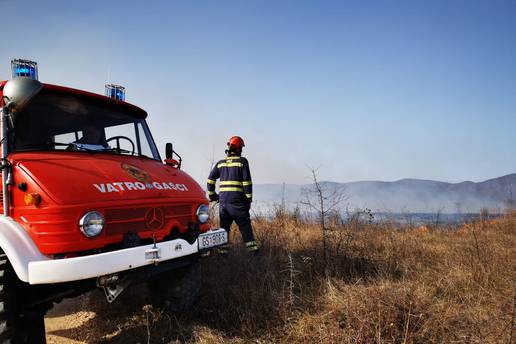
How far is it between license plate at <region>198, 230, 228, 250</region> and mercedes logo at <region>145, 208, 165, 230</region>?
0.44 metres

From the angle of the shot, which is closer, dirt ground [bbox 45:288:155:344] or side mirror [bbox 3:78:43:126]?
Answer: side mirror [bbox 3:78:43:126]

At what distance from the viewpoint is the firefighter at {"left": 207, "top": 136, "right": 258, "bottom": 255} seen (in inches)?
207

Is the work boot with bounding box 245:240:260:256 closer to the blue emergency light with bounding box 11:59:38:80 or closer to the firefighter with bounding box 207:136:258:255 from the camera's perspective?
the firefighter with bounding box 207:136:258:255

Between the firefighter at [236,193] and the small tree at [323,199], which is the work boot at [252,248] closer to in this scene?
the firefighter at [236,193]

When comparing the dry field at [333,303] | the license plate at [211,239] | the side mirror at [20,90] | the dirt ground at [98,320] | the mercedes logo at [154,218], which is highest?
the side mirror at [20,90]

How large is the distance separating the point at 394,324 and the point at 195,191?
234 cm

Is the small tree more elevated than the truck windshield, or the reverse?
the truck windshield

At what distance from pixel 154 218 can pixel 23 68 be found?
208 centimetres

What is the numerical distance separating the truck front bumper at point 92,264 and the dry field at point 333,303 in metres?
0.73

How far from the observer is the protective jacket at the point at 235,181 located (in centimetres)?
533

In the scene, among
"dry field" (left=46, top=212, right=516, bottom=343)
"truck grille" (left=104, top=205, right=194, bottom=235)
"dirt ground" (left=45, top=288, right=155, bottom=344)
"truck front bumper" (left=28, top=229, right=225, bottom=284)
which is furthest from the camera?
"dirt ground" (left=45, top=288, right=155, bottom=344)

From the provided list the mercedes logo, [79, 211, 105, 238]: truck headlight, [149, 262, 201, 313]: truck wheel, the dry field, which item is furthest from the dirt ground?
[79, 211, 105, 238]: truck headlight

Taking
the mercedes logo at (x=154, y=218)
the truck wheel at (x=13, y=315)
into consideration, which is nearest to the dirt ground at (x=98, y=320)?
the truck wheel at (x=13, y=315)

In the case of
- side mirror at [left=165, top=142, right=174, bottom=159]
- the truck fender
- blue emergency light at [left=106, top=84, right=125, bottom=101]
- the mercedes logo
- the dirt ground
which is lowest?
the dirt ground
